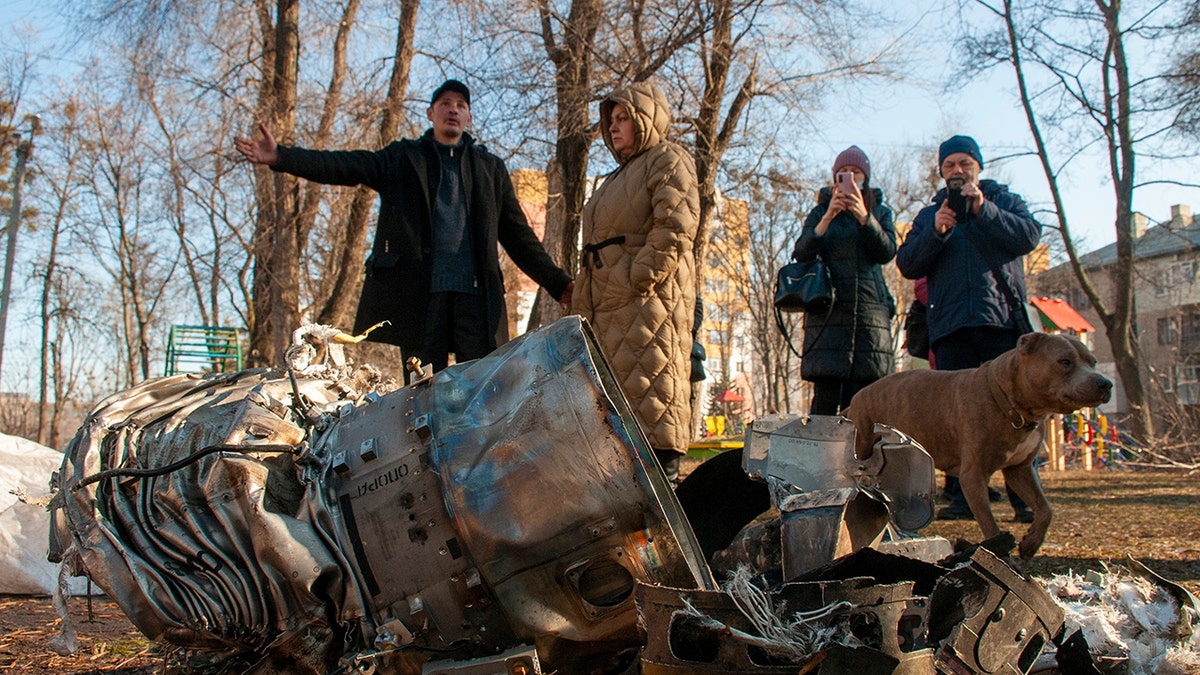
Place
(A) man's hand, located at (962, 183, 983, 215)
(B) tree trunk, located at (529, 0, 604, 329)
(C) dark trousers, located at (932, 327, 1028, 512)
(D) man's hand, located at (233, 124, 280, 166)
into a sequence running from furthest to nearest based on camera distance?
(B) tree trunk, located at (529, 0, 604, 329)
(C) dark trousers, located at (932, 327, 1028, 512)
(A) man's hand, located at (962, 183, 983, 215)
(D) man's hand, located at (233, 124, 280, 166)

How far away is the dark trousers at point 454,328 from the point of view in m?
4.40

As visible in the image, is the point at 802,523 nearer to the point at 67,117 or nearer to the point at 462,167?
the point at 462,167

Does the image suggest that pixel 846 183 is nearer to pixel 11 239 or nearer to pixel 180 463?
pixel 180 463

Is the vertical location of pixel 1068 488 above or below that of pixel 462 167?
below

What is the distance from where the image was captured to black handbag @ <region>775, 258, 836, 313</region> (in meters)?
5.25

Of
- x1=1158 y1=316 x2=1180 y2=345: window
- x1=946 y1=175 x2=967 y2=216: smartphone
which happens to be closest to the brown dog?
x1=946 y1=175 x2=967 y2=216: smartphone

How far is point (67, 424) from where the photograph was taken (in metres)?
38.0

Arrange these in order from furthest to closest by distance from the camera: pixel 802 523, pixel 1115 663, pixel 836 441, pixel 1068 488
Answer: pixel 1068 488, pixel 836 441, pixel 802 523, pixel 1115 663

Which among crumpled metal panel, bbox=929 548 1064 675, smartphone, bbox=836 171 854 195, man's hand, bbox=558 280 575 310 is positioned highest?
smartphone, bbox=836 171 854 195

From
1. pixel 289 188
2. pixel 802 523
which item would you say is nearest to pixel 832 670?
pixel 802 523

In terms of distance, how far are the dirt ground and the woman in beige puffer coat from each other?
1667mm

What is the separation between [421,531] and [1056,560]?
10.6 feet

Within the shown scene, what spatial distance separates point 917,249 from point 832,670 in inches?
156

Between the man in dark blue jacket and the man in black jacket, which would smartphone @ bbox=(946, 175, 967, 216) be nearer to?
the man in dark blue jacket
